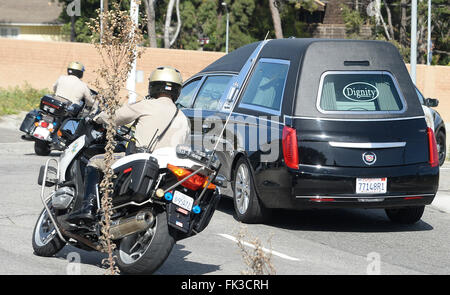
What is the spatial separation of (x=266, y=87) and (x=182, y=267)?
3250 mm

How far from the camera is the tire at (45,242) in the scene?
793cm

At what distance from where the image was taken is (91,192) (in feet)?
24.5

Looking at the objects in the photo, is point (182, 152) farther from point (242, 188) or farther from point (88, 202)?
point (242, 188)

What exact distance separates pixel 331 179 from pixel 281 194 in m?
0.57

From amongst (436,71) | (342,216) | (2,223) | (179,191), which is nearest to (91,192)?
(179,191)

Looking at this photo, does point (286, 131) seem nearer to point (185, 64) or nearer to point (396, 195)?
point (396, 195)

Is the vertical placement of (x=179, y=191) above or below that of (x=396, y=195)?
above

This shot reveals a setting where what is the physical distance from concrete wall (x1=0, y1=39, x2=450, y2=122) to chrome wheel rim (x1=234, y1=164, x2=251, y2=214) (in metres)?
23.1

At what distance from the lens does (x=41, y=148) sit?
1703 cm

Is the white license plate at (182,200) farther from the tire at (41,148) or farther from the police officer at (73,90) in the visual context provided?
the tire at (41,148)

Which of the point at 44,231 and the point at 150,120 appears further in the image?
the point at 44,231

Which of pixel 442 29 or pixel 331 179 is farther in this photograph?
pixel 442 29

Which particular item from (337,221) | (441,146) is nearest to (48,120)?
(337,221)

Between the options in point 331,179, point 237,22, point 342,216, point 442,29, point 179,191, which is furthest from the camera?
point 237,22
